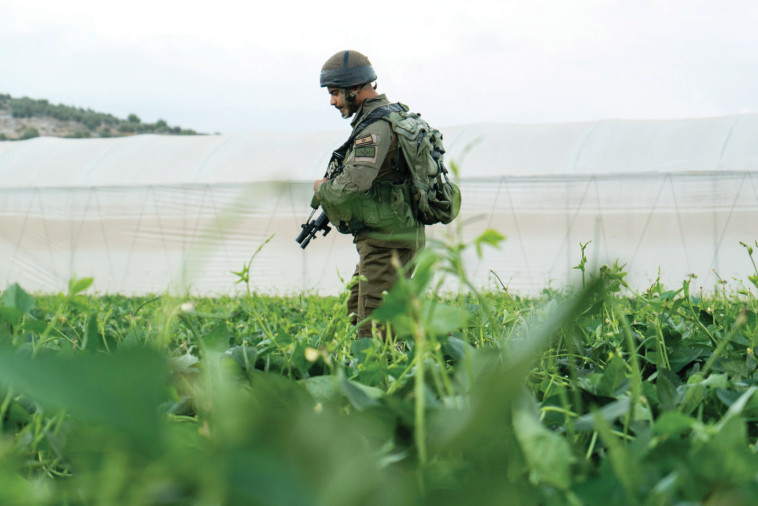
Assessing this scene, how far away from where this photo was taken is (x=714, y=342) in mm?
910

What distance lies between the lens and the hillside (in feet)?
116

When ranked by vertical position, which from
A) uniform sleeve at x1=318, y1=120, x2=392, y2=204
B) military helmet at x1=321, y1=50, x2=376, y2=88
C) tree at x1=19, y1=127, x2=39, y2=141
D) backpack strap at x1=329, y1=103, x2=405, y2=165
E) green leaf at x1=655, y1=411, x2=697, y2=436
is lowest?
green leaf at x1=655, y1=411, x2=697, y2=436

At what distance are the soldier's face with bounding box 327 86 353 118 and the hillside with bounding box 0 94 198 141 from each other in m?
33.3

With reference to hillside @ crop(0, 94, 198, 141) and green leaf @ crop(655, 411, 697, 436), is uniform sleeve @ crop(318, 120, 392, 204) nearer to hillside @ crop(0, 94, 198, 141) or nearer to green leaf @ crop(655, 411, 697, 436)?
green leaf @ crop(655, 411, 697, 436)

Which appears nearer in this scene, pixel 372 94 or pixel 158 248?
pixel 372 94

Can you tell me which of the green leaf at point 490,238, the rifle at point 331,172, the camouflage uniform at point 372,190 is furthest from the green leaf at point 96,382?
the rifle at point 331,172

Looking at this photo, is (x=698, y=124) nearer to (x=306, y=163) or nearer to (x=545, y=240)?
(x=545, y=240)

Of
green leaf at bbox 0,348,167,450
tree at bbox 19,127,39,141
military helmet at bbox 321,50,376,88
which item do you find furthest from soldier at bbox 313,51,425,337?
tree at bbox 19,127,39,141

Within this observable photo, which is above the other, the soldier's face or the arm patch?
the soldier's face

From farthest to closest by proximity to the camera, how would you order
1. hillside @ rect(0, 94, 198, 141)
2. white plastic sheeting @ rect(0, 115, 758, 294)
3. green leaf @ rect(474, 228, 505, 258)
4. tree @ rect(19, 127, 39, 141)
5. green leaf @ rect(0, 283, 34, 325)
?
hillside @ rect(0, 94, 198, 141) < tree @ rect(19, 127, 39, 141) < white plastic sheeting @ rect(0, 115, 758, 294) < green leaf @ rect(0, 283, 34, 325) < green leaf @ rect(474, 228, 505, 258)

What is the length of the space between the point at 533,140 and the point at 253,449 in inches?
425

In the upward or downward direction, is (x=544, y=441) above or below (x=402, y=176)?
below

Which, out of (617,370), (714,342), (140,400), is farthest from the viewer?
(714,342)

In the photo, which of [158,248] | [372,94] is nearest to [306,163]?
[158,248]
